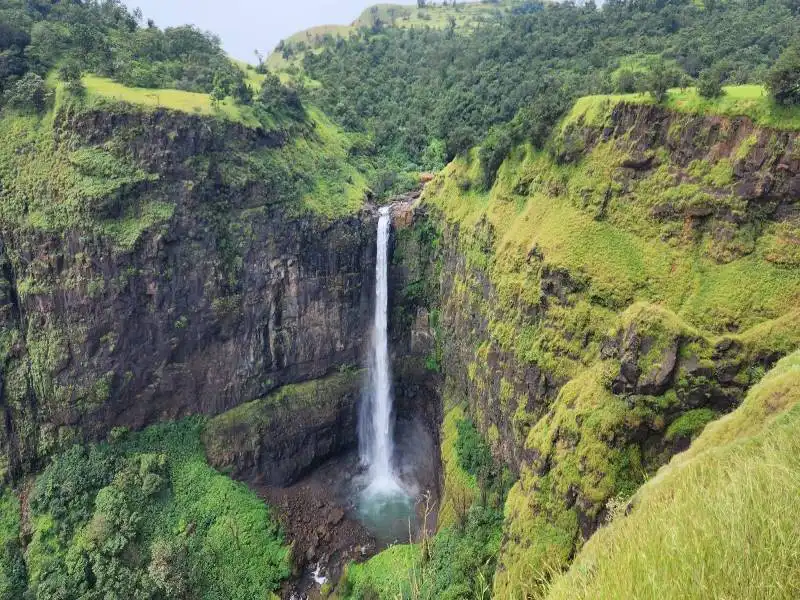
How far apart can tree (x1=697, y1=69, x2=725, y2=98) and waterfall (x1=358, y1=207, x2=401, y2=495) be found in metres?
19.2

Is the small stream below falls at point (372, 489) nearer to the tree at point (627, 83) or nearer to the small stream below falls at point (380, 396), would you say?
the small stream below falls at point (380, 396)

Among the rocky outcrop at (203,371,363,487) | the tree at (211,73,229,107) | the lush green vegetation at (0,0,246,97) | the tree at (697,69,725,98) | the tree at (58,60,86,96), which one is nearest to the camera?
the tree at (697,69,725,98)

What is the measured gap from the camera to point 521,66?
44.9 metres

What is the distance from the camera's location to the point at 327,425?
31812 millimetres

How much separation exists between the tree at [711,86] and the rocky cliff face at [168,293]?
20007 millimetres

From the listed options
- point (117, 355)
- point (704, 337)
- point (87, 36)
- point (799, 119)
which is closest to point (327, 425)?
point (117, 355)

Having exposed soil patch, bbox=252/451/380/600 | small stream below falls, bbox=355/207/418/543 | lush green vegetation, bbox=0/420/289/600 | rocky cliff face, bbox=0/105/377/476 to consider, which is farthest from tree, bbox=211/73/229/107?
exposed soil patch, bbox=252/451/380/600

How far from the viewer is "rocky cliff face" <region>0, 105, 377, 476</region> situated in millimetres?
26469

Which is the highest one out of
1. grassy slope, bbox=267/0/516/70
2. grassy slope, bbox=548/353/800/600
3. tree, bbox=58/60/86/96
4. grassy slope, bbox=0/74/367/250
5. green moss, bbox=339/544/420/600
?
grassy slope, bbox=267/0/516/70

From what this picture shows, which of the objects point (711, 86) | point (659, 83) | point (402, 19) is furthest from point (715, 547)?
point (402, 19)

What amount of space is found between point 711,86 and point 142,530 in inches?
1200

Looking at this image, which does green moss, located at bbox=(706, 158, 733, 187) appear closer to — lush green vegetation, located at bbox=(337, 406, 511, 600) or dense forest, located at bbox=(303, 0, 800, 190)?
dense forest, located at bbox=(303, 0, 800, 190)

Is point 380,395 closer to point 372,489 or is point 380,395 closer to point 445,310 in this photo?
point 372,489

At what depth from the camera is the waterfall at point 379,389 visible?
32688 mm
